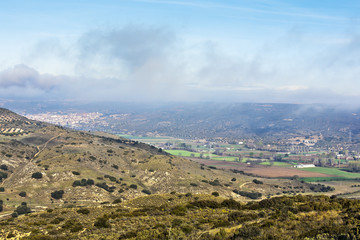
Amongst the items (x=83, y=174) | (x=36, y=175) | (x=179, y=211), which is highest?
(x=179, y=211)

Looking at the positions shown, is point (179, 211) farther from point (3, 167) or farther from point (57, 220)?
point (3, 167)

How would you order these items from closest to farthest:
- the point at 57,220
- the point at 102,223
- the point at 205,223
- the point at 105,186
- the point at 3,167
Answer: the point at 205,223 → the point at 102,223 → the point at 57,220 → the point at 105,186 → the point at 3,167

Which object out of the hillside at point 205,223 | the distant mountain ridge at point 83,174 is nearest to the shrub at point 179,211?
the hillside at point 205,223

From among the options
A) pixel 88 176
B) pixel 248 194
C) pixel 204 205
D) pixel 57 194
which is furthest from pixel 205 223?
pixel 248 194

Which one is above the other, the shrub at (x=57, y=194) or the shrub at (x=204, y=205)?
the shrub at (x=204, y=205)

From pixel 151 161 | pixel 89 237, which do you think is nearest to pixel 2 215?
pixel 89 237

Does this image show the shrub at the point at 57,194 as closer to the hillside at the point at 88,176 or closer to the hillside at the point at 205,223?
the hillside at the point at 88,176

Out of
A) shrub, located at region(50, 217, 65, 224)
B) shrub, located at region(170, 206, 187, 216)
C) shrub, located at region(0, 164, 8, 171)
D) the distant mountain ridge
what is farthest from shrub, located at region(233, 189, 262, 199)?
shrub, located at region(50, 217, 65, 224)

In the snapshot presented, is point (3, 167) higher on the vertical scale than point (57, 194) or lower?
higher

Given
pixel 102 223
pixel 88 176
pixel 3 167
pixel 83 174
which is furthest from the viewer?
pixel 3 167

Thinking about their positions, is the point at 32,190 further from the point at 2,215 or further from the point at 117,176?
the point at 117,176

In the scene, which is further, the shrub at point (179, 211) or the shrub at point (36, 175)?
the shrub at point (36, 175)
